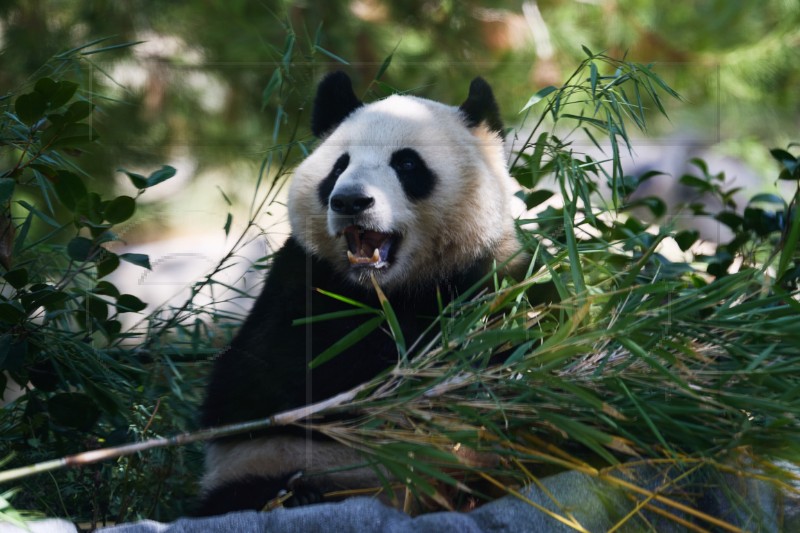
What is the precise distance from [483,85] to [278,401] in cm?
105

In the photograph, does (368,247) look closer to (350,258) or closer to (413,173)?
(350,258)

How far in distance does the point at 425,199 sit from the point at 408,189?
2.3 inches

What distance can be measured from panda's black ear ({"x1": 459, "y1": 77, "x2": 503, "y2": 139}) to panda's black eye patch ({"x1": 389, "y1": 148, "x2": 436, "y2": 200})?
228 mm

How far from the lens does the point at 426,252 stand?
222cm

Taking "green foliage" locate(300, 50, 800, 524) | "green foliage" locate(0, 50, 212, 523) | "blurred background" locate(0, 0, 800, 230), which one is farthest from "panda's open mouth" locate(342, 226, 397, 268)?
"blurred background" locate(0, 0, 800, 230)

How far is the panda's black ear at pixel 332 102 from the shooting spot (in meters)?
2.37

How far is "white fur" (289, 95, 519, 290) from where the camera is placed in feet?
7.18

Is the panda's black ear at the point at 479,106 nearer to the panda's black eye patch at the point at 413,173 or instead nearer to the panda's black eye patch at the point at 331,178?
the panda's black eye patch at the point at 413,173

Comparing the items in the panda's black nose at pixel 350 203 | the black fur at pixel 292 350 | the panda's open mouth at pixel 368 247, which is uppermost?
the panda's black nose at pixel 350 203

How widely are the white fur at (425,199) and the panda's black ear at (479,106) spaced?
0.06 m

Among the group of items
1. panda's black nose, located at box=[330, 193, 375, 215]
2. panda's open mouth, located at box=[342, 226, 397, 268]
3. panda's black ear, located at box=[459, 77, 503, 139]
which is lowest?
panda's open mouth, located at box=[342, 226, 397, 268]

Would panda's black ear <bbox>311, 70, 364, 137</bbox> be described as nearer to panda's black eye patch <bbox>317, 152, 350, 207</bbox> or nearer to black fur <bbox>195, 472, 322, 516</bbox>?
panda's black eye patch <bbox>317, 152, 350, 207</bbox>

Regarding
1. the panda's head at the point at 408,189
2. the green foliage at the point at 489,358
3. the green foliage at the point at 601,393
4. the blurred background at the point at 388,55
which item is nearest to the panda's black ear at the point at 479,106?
the panda's head at the point at 408,189

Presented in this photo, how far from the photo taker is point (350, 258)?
6.93 feet
